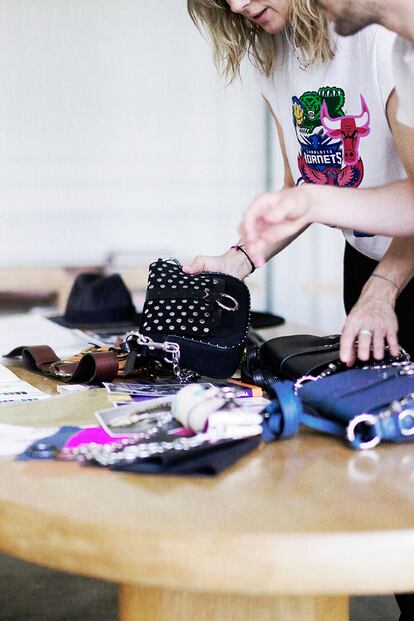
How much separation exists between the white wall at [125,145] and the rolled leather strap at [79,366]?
3.64 m

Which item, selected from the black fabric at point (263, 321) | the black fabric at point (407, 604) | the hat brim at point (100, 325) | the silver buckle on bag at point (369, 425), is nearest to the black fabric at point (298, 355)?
the silver buckle on bag at point (369, 425)

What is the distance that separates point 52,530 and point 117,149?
15.0 feet

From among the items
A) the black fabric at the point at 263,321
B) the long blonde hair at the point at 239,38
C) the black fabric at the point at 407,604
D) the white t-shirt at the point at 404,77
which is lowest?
the black fabric at the point at 407,604

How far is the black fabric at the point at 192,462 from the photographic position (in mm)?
844

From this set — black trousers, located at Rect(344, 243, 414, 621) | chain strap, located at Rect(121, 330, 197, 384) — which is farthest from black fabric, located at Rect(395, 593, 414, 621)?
chain strap, located at Rect(121, 330, 197, 384)

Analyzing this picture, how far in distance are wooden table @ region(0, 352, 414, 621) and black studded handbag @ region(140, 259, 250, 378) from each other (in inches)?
17.9

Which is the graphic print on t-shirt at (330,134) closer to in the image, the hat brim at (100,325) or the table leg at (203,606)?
the hat brim at (100,325)

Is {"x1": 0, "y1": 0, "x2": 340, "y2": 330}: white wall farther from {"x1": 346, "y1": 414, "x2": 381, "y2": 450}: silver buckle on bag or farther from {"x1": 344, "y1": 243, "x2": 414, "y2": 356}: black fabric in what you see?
{"x1": 346, "y1": 414, "x2": 381, "y2": 450}: silver buckle on bag

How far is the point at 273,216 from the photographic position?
3.32ft

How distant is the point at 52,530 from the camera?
2.41ft

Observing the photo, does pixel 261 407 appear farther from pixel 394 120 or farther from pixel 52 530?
pixel 394 120

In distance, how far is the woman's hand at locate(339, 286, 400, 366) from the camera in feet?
3.85

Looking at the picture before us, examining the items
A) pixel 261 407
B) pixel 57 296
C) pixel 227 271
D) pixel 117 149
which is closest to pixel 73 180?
pixel 117 149

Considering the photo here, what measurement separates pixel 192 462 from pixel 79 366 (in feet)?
1.65
